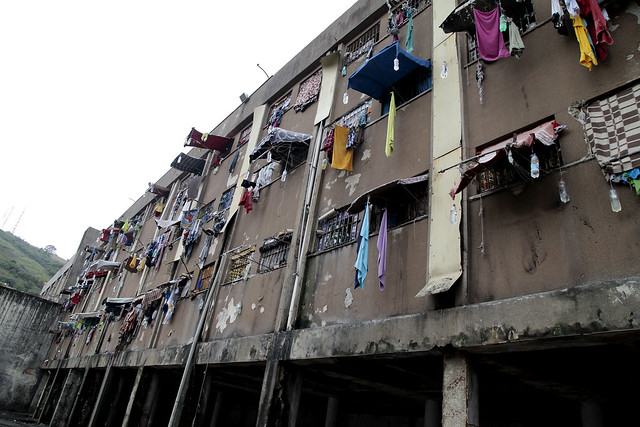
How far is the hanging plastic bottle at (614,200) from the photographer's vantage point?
5262 mm

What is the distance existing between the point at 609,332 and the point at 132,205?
31.3 meters

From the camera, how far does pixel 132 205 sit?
30.5 metres

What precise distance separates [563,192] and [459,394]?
327 cm

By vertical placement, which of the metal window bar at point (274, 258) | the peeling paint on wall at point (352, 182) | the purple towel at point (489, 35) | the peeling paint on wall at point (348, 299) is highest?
the purple towel at point (489, 35)

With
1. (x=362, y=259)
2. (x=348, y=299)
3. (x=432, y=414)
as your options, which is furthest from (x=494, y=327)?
(x=432, y=414)

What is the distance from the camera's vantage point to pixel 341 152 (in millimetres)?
10359

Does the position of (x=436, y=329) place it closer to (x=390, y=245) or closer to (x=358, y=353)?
(x=358, y=353)

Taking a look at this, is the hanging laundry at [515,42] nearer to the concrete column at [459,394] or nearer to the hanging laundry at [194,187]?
the concrete column at [459,394]

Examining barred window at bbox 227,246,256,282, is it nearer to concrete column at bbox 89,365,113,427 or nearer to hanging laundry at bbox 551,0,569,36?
concrete column at bbox 89,365,113,427

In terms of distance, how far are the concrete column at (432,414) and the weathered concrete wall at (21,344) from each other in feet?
98.7

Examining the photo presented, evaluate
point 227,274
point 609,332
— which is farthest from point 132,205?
A: point 609,332

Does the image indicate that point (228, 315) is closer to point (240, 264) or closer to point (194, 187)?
point (240, 264)

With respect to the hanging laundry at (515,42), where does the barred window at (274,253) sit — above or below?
below

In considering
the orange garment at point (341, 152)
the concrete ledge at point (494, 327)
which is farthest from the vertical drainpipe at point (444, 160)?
the orange garment at point (341, 152)
